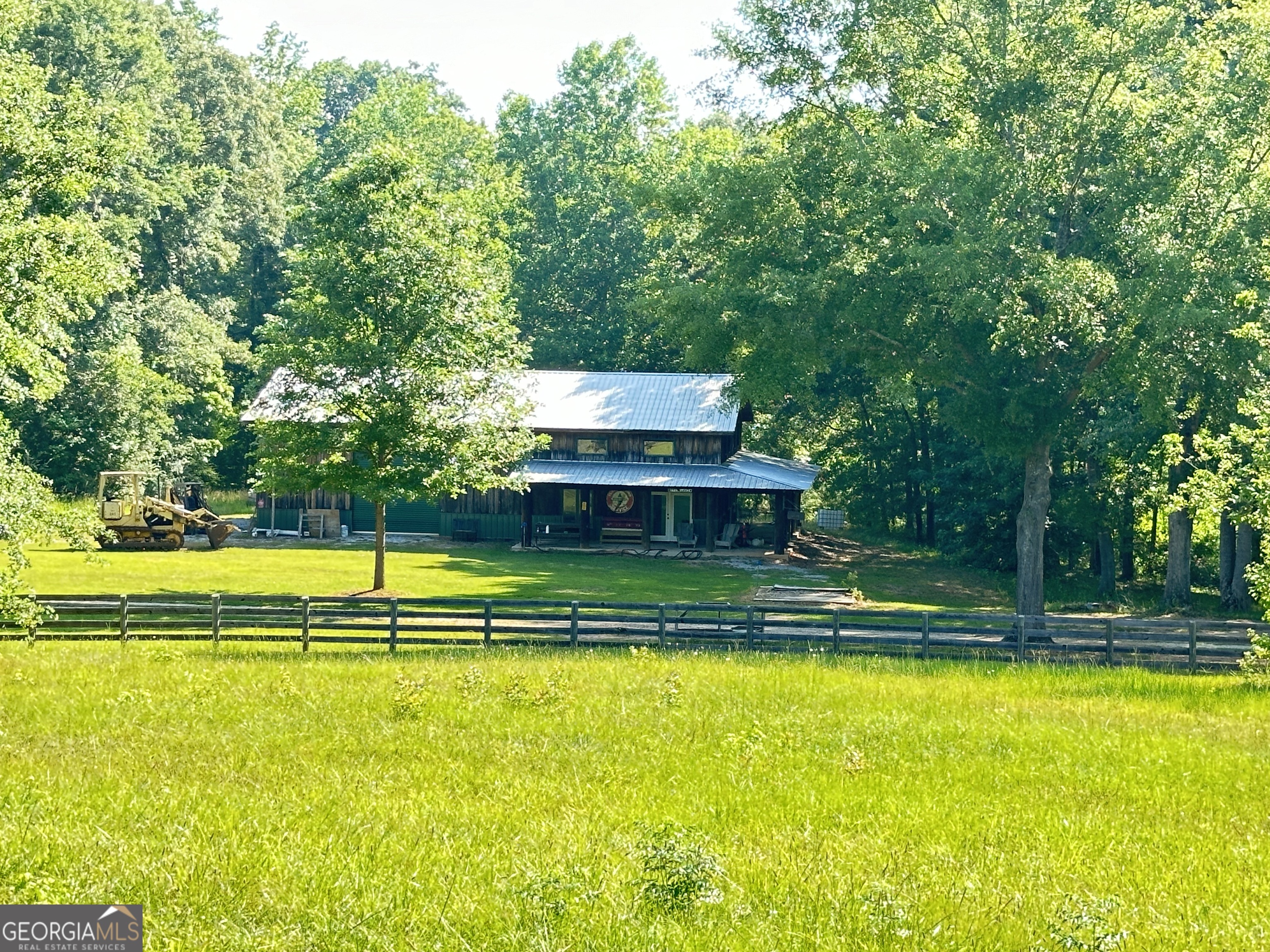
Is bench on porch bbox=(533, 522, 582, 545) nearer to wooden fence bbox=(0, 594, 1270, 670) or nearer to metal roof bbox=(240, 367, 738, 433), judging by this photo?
metal roof bbox=(240, 367, 738, 433)

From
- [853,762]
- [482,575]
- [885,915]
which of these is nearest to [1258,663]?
[853,762]

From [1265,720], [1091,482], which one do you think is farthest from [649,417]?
[1265,720]

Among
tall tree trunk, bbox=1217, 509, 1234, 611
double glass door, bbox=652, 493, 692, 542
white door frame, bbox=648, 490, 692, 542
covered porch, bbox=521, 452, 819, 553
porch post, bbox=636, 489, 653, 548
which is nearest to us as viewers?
tall tree trunk, bbox=1217, 509, 1234, 611

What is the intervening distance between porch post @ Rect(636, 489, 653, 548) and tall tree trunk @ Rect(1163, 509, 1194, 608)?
19640 mm

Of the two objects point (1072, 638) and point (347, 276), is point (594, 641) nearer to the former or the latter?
point (1072, 638)

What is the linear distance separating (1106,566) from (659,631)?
23.9 metres

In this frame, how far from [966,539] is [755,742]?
36029 mm

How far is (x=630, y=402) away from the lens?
179ft

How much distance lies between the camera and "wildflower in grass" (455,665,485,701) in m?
18.3

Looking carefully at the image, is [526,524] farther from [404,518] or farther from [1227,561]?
[1227,561]

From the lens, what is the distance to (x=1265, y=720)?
18.3 meters

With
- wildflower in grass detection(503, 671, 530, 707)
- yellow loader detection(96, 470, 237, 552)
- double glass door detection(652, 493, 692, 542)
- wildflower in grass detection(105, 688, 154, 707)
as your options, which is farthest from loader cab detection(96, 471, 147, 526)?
wildflower in grass detection(503, 671, 530, 707)

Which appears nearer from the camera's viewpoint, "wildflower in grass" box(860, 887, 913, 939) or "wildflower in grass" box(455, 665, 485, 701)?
"wildflower in grass" box(860, 887, 913, 939)

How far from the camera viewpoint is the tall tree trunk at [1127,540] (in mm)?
43500
